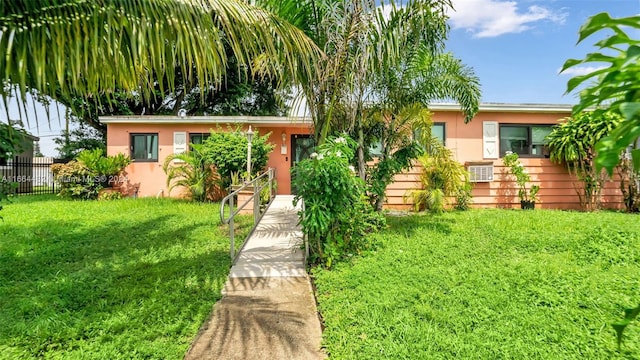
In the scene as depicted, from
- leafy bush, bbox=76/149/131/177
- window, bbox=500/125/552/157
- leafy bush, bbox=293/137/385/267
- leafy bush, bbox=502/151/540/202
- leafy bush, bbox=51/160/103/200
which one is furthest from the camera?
leafy bush, bbox=51/160/103/200

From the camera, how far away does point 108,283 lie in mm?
3951

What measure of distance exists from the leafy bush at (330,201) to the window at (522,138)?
22.4 feet

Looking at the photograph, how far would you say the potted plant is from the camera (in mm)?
8625

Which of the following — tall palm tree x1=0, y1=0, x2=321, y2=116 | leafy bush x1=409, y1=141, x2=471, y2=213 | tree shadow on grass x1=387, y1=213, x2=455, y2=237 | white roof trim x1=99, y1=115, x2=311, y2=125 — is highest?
white roof trim x1=99, y1=115, x2=311, y2=125

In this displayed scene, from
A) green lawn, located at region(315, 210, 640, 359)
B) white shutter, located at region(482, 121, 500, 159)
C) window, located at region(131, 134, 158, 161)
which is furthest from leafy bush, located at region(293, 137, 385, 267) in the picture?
window, located at region(131, 134, 158, 161)

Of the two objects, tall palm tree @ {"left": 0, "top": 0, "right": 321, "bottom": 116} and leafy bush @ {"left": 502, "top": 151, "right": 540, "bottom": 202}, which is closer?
tall palm tree @ {"left": 0, "top": 0, "right": 321, "bottom": 116}

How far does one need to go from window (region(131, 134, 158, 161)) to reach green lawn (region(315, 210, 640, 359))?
27.4 ft

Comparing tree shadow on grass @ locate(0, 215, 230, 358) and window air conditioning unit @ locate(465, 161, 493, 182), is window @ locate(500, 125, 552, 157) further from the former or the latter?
tree shadow on grass @ locate(0, 215, 230, 358)

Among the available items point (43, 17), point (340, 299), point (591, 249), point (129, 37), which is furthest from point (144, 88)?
point (591, 249)

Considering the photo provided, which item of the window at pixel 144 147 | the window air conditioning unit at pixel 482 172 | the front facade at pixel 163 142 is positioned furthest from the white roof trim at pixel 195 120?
the window air conditioning unit at pixel 482 172

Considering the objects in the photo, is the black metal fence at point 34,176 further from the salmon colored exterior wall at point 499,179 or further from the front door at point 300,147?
the salmon colored exterior wall at point 499,179

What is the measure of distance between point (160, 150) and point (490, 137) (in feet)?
32.7

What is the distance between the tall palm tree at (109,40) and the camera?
1984 mm

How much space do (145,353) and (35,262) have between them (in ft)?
11.5
